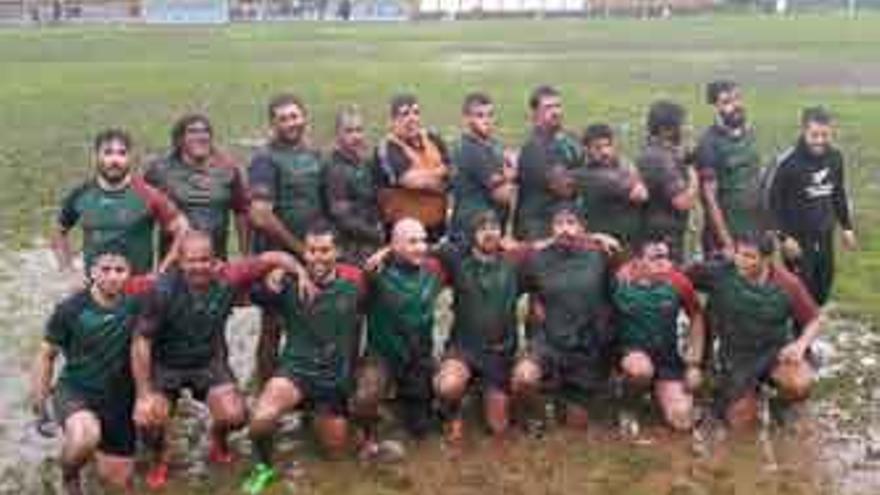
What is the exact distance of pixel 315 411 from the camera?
940 cm

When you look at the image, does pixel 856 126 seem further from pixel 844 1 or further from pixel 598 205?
pixel 844 1

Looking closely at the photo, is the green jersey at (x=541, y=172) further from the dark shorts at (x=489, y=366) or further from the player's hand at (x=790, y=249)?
the player's hand at (x=790, y=249)

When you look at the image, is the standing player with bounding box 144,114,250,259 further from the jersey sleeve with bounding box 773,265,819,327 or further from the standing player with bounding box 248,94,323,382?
the jersey sleeve with bounding box 773,265,819,327

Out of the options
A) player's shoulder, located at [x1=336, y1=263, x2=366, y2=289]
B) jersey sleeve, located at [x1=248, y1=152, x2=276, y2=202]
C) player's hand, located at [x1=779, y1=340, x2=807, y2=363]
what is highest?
jersey sleeve, located at [x1=248, y1=152, x2=276, y2=202]

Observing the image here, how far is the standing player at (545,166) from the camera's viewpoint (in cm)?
1061

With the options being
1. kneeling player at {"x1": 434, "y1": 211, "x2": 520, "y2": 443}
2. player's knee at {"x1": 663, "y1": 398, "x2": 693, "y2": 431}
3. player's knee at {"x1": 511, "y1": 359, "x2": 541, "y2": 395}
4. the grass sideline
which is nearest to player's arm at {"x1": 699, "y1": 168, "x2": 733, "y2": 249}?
player's knee at {"x1": 663, "y1": 398, "x2": 693, "y2": 431}

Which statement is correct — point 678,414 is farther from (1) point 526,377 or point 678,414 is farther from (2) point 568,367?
(1) point 526,377

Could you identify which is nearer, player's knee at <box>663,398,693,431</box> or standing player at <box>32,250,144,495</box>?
standing player at <box>32,250,144,495</box>

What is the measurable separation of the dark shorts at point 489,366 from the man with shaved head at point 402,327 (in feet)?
0.80

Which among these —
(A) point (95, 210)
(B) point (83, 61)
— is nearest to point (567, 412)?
(A) point (95, 210)

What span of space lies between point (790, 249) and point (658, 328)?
5.35 ft

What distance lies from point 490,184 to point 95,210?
112 inches

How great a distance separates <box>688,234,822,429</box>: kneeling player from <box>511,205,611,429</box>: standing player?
73cm

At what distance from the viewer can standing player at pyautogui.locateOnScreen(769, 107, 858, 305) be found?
1084cm
